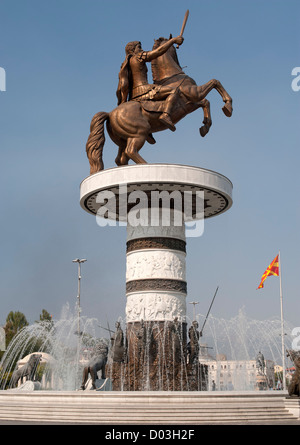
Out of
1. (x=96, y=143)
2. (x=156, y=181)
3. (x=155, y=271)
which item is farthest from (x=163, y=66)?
(x=155, y=271)

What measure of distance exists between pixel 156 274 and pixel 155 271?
0.10 metres

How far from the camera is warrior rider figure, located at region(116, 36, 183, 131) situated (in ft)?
53.4

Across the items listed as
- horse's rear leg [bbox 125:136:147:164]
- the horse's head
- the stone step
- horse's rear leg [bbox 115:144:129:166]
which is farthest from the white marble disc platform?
the stone step

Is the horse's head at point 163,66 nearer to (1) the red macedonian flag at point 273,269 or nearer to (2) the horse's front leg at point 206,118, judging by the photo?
(2) the horse's front leg at point 206,118

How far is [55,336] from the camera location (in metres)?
18.8

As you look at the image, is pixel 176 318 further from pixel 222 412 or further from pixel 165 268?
pixel 222 412

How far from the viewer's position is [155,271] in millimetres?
15406

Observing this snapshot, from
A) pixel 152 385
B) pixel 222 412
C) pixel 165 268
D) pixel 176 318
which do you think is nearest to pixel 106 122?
pixel 165 268

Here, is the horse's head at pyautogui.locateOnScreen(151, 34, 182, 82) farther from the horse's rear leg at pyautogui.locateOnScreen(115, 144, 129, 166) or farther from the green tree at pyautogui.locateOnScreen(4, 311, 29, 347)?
the green tree at pyautogui.locateOnScreen(4, 311, 29, 347)

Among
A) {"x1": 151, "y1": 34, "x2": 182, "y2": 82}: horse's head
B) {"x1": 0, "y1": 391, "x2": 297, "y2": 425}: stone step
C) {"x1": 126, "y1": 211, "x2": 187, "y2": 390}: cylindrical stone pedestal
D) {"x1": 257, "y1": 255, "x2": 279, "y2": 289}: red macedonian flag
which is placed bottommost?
{"x1": 0, "y1": 391, "x2": 297, "y2": 425}: stone step

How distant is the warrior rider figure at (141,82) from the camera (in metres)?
16.3

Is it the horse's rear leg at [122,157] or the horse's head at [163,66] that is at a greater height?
the horse's head at [163,66]

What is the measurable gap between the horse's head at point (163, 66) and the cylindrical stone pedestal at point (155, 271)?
4145 millimetres

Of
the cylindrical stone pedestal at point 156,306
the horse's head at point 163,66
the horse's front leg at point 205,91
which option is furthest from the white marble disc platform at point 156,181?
the horse's head at point 163,66
